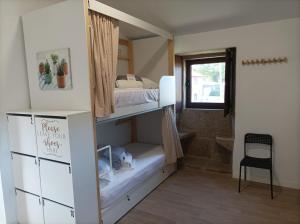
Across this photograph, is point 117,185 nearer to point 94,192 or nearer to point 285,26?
point 94,192

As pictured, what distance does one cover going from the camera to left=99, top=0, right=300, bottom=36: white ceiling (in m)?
2.60

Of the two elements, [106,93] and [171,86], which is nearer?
[106,93]

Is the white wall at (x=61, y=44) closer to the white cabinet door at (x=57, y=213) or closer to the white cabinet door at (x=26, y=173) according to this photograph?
the white cabinet door at (x=26, y=173)

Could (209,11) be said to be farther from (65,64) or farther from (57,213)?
(57,213)

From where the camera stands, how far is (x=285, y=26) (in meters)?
2.82

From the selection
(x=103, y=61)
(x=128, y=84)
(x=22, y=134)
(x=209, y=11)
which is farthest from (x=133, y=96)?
(x=209, y=11)

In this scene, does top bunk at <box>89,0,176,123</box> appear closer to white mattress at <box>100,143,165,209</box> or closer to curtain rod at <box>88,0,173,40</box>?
curtain rod at <box>88,0,173,40</box>

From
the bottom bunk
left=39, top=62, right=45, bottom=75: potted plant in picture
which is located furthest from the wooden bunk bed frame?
left=39, top=62, right=45, bottom=75: potted plant in picture

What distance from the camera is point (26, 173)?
2104mm

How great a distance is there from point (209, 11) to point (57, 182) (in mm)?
2641

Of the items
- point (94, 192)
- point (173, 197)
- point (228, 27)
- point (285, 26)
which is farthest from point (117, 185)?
point (285, 26)

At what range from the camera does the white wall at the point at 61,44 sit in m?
1.95

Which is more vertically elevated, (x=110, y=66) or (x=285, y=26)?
(x=285, y=26)

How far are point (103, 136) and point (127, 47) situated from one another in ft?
5.36
